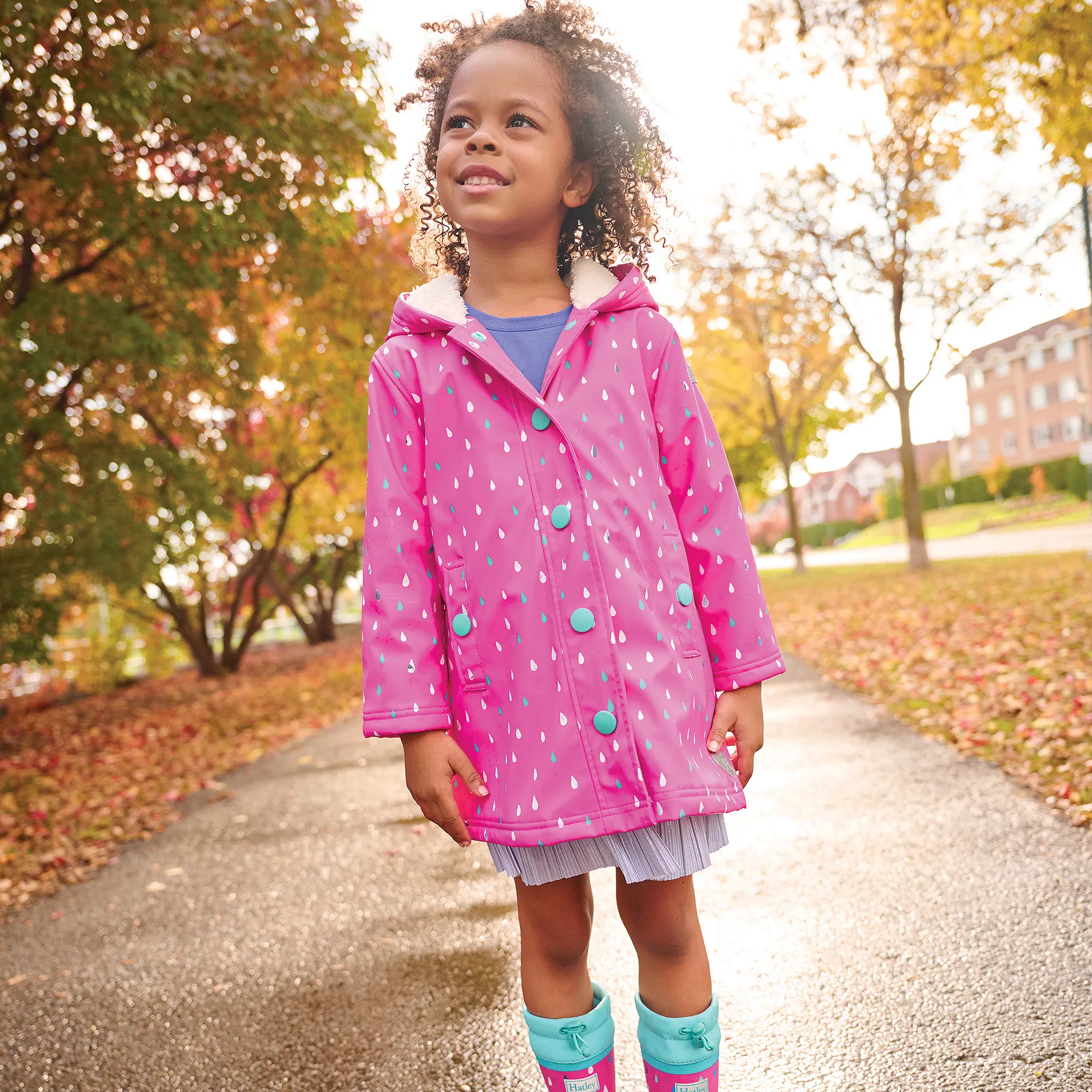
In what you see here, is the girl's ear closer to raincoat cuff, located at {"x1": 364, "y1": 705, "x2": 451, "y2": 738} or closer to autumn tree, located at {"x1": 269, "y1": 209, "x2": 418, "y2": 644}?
raincoat cuff, located at {"x1": 364, "y1": 705, "x2": 451, "y2": 738}

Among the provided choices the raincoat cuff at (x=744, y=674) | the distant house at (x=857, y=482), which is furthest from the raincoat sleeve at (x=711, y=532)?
the distant house at (x=857, y=482)

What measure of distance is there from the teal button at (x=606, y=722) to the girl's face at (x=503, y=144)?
0.95 metres

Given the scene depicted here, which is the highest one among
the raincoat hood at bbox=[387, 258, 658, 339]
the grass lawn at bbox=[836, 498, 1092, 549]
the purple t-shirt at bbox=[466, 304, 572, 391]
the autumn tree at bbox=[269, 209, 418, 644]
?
the autumn tree at bbox=[269, 209, 418, 644]

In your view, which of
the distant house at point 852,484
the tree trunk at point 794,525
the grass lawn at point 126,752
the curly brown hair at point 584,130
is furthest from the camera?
the distant house at point 852,484

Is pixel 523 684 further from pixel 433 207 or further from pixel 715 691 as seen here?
pixel 433 207

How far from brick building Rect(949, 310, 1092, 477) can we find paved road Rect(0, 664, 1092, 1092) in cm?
5370

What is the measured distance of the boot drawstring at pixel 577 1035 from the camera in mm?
1676

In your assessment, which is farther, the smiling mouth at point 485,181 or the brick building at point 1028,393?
the brick building at point 1028,393

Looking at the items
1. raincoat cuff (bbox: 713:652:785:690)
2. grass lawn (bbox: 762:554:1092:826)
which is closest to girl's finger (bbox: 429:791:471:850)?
raincoat cuff (bbox: 713:652:785:690)

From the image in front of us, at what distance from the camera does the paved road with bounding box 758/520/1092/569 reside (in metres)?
18.7

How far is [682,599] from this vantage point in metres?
1.65

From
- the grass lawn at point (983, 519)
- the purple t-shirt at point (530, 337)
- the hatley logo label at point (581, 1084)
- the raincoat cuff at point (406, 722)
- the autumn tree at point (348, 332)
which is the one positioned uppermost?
the autumn tree at point (348, 332)

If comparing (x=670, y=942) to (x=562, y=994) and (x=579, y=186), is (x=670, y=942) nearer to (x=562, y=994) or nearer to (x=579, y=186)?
(x=562, y=994)

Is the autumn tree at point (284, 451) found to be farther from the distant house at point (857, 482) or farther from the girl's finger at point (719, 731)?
the distant house at point (857, 482)
